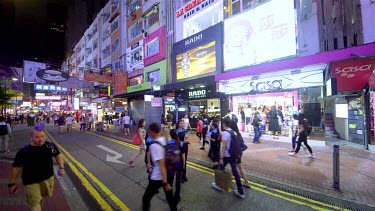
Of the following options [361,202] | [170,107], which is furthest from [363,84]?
[170,107]

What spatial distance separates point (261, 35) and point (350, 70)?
5.17 metres

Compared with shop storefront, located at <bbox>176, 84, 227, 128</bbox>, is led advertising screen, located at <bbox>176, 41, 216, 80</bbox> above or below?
above

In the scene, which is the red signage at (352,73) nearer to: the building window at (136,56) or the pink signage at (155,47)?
→ the pink signage at (155,47)

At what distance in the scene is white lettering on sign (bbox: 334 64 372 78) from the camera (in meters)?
8.77

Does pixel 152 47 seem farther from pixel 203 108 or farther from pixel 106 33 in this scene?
pixel 106 33

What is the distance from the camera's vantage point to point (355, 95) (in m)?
9.85

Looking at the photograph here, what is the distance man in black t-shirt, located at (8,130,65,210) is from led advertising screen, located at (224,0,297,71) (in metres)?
11.7

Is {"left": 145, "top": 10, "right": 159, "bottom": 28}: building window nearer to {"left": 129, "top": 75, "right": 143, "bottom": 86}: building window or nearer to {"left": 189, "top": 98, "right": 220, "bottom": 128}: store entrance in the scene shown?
{"left": 129, "top": 75, "right": 143, "bottom": 86}: building window

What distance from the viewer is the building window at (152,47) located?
21617 millimetres

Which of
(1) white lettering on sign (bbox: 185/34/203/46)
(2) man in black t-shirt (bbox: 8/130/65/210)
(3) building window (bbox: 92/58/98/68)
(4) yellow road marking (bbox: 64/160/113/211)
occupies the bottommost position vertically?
(4) yellow road marking (bbox: 64/160/113/211)

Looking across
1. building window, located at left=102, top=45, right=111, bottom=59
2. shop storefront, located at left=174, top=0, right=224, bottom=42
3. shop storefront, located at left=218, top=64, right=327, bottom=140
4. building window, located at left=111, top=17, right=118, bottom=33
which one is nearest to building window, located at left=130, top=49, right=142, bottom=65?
shop storefront, located at left=174, top=0, right=224, bottom=42

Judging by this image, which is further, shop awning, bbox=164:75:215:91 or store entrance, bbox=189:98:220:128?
store entrance, bbox=189:98:220:128

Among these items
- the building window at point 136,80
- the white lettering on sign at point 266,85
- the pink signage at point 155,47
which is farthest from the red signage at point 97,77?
the white lettering on sign at point 266,85

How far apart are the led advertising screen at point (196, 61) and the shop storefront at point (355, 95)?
7.93 m
